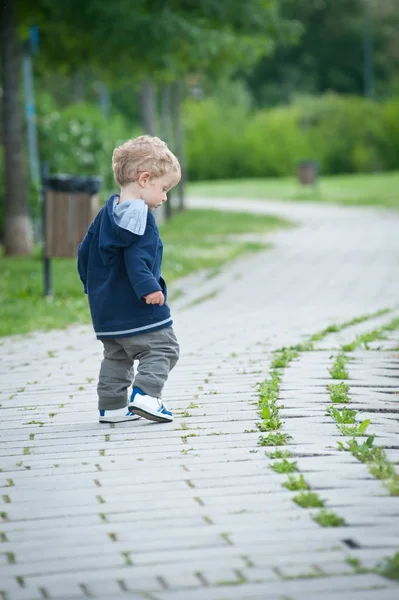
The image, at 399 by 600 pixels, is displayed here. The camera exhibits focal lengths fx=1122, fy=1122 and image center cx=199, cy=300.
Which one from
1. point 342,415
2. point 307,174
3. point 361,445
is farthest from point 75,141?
point 307,174

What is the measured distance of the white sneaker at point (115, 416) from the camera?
16.9 feet

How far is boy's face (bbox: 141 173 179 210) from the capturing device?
506 cm

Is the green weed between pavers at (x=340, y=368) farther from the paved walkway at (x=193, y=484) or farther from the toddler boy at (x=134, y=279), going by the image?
the toddler boy at (x=134, y=279)

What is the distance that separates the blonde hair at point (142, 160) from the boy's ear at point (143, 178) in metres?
0.01

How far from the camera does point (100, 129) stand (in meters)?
19.6

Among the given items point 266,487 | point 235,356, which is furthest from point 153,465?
point 235,356

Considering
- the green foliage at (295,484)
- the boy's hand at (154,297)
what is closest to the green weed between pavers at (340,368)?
the boy's hand at (154,297)

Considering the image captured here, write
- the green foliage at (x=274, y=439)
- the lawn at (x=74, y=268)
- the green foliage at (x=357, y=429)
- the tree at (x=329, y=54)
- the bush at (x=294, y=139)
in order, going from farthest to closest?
the tree at (x=329, y=54), the bush at (x=294, y=139), the lawn at (x=74, y=268), the green foliage at (x=357, y=429), the green foliage at (x=274, y=439)

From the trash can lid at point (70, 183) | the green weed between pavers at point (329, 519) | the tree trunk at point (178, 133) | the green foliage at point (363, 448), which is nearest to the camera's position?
the green weed between pavers at point (329, 519)

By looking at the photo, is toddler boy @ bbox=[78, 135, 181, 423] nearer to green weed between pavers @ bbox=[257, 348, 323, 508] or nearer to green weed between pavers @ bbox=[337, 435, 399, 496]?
green weed between pavers @ bbox=[257, 348, 323, 508]

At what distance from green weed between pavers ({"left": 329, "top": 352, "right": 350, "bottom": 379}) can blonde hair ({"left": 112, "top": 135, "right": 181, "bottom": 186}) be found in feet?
5.26

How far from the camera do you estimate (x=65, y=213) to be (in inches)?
416

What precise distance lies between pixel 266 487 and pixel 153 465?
58 cm

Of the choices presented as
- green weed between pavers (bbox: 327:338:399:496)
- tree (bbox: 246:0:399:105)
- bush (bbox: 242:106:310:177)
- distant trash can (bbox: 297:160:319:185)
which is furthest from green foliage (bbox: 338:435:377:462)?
tree (bbox: 246:0:399:105)
